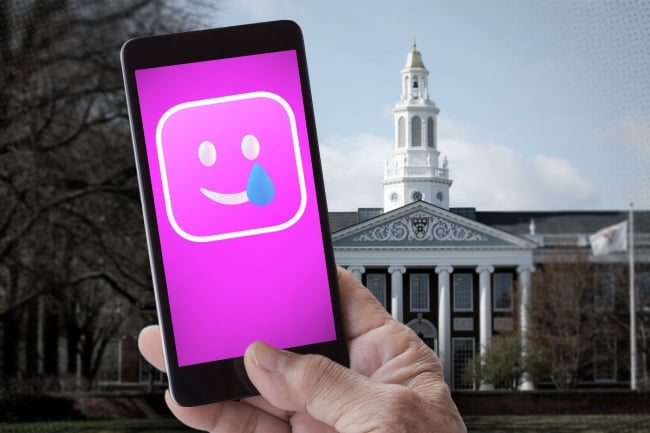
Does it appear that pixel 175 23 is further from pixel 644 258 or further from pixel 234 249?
pixel 234 249

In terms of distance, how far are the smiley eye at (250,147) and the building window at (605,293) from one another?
4451 mm

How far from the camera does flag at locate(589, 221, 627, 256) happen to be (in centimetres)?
511

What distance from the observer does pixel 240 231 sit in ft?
3.35

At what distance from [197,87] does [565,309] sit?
4.36 m

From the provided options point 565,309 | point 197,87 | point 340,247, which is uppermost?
point 197,87

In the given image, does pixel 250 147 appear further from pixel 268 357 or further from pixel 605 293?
pixel 605 293

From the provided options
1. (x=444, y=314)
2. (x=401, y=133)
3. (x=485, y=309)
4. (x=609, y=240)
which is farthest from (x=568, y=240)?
(x=401, y=133)

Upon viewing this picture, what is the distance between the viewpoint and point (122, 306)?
5.57m

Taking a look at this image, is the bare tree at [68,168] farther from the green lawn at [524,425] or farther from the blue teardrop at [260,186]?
the blue teardrop at [260,186]

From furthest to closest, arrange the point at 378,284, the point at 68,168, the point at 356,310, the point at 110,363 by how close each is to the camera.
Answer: the point at 68,168 < the point at 110,363 < the point at 378,284 < the point at 356,310

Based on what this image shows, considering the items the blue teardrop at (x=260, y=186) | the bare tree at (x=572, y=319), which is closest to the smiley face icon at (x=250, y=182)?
the blue teardrop at (x=260, y=186)

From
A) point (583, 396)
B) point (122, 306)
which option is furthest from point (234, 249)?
point (122, 306)

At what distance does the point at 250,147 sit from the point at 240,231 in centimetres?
9

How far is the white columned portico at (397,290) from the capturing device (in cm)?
466
